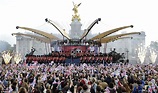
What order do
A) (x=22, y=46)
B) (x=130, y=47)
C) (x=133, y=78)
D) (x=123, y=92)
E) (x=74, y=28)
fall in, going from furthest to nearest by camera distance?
(x=130, y=47)
(x=74, y=28)
(x=22, y=46)
(x=133, y=78)
(x=123, y=92)

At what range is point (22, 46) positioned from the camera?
163250mm

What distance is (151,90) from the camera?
17.7 m

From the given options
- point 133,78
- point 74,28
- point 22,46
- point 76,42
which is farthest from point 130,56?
point 133,78

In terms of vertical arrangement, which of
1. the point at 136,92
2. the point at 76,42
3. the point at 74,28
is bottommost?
the point at 136,92

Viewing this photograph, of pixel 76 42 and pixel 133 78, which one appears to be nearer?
pixel 133 78

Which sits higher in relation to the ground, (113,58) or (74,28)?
(74,28)

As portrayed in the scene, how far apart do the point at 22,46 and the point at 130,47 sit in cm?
5788

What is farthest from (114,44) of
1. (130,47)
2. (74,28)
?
(74,28)

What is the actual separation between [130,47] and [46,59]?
5401 inches

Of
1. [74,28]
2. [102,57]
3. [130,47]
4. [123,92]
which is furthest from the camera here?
[130,47]

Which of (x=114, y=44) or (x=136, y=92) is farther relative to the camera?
(x=114, y=44)

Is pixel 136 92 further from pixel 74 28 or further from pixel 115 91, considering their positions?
pixel 74 28

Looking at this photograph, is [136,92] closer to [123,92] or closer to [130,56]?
[123,92]

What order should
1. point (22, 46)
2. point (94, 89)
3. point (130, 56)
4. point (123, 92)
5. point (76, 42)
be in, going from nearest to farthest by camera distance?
point (123, 92)
point (94, 89)
point (76, 42)
point (130, 56)
point (22, 46)
